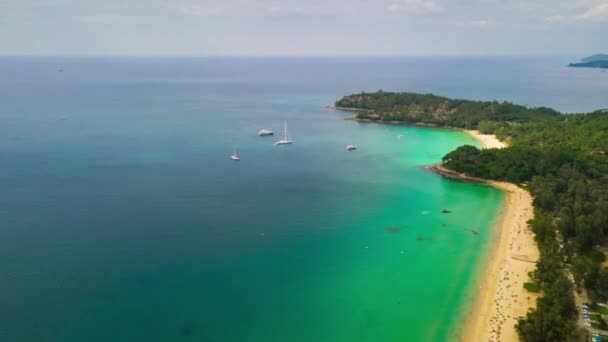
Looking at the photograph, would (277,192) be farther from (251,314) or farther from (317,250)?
(251,314)

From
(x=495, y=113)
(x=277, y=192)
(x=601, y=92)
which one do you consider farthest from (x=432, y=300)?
(x=601, y=92)

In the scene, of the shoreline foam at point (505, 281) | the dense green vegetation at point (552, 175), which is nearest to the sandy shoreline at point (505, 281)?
the shoreline foam at point (505, 281)

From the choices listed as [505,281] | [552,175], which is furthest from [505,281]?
[552,175]

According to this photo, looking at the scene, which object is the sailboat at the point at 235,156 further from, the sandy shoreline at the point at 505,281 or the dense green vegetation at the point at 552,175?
the sandy shoreline at the point at 505,281

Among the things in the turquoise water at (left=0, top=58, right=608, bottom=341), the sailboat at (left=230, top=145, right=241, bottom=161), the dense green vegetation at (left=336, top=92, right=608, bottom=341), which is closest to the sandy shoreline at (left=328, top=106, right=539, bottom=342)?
the turquoise water at (left=0, top=58, right=608, bottom=341)

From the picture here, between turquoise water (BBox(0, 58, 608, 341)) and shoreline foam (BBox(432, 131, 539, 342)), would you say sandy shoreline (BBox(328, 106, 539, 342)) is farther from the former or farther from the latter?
turquoise water (BBox(0, 58, 608, 341))

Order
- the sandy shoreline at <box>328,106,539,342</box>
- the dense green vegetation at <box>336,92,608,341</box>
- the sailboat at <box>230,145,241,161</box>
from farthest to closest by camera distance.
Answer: the sailboat at <box>230,145,241,161</box>
the dense green vegetation at <box>336,92,608,341</box>
the sandy shoreline at <box>328,106,539,342</box>

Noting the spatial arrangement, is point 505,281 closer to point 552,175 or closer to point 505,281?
point 505,281

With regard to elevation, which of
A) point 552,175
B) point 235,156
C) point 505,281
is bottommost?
Result: point 505,281
